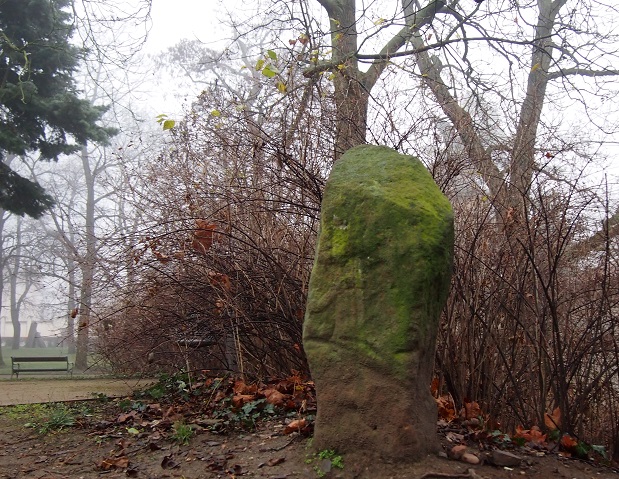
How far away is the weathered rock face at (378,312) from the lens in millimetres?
3139

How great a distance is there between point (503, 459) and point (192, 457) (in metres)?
1.92

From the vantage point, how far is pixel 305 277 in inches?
203

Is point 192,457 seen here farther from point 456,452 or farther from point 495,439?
point 495,439

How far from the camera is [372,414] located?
3.16 metres

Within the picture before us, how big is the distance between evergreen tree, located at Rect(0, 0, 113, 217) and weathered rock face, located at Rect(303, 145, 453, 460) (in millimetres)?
8686

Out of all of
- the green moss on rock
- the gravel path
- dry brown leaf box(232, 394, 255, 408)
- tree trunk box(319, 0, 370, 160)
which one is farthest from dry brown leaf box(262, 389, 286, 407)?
tree trunk box(319, 0, 370, 160)

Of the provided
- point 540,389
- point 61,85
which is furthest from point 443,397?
point 61,85

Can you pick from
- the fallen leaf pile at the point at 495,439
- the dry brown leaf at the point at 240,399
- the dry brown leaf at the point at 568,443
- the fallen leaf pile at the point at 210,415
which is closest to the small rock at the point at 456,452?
the fallen leaf pile at the point at 495,439

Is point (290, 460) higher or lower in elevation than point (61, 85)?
lower

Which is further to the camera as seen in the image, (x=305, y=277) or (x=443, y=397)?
(x=305, y=277)

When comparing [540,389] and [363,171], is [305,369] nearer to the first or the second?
[540,389]

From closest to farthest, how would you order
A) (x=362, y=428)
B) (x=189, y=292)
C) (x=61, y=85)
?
(x=362, y=428)
(x=189, y=292)
(x=61, y=85)

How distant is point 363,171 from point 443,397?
6.76 feet

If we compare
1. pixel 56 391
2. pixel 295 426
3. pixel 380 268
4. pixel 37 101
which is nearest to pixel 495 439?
pixel 295 426
